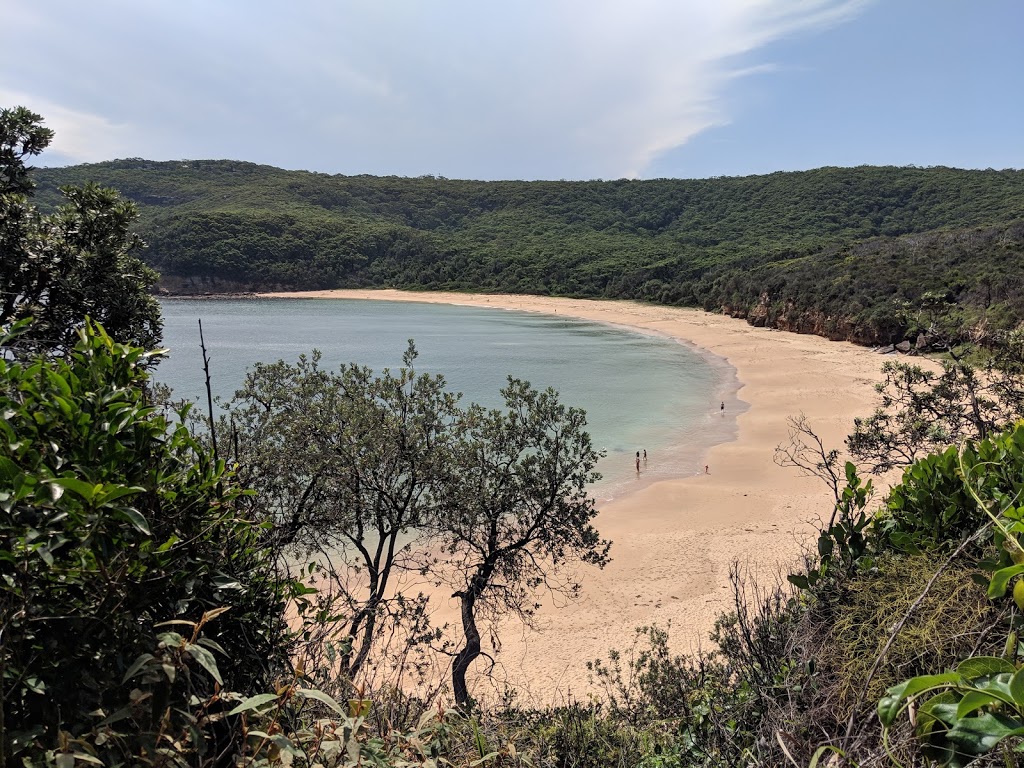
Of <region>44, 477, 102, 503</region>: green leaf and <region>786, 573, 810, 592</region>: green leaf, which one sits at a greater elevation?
<region>44, 477, 102, 503</region>: green leaf

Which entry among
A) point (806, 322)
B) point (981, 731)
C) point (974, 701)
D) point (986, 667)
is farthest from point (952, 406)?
point (806, 322)

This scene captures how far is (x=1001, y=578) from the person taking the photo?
53.9 inches

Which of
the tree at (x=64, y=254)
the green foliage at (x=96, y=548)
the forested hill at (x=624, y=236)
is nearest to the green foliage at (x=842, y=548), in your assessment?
the green foliage at (x=96, y=548)

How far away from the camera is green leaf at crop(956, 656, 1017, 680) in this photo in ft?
4.52

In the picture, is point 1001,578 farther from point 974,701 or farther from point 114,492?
point 114,492

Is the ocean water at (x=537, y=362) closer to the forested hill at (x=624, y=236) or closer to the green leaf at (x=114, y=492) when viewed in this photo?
the forested hill at (x=624, y=236)

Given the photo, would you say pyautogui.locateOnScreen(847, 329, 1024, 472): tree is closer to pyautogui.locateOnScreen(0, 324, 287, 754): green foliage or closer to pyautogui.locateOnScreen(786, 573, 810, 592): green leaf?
pyautogui.locateOnScreen(786, 573, 810, 592): green leaf

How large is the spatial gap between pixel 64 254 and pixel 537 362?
120ft

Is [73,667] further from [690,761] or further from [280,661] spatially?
[690,761]

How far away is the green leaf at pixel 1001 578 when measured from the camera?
4.25 ft

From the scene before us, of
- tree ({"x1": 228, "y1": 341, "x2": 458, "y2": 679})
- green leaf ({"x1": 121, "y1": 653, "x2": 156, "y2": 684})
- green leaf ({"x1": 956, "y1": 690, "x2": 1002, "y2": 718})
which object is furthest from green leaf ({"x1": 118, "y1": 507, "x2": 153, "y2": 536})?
tree ({"x1": 228, "y1": 341, "x2": 458, "y2": 679})

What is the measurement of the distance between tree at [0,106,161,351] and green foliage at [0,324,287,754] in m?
5.09

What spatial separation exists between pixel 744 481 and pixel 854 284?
3391 cm

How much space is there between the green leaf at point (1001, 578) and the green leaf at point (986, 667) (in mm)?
151
